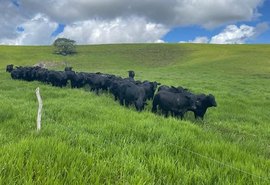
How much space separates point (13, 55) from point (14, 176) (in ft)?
256

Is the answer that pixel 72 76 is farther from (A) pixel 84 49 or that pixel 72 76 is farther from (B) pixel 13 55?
(A) pixel 84 49

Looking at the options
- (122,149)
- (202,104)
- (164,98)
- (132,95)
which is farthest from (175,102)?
(122,149)

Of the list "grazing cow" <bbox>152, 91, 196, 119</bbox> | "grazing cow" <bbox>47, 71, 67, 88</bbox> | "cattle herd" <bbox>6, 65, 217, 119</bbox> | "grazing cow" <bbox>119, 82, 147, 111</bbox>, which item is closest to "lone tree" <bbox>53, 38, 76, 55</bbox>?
"grazing cow" <bbox>47, 71, 67, 88</bbox>

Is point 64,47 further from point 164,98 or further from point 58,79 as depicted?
point 164,98

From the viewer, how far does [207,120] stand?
14180 millimetres

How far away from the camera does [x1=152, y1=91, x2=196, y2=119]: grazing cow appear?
14.3 metres

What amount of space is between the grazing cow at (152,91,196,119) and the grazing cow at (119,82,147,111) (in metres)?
0.73

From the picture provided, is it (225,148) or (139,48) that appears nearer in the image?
(225,148)

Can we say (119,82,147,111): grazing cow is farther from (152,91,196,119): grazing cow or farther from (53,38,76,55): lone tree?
(53,38,76,55): lone tree

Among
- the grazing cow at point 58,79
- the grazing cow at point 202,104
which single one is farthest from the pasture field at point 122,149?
the grazing cow at point 58,79

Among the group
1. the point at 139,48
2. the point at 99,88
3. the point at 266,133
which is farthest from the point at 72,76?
the point at 139,48

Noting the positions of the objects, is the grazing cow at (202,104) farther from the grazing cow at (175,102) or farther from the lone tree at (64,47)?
the lone tree at (64,47)

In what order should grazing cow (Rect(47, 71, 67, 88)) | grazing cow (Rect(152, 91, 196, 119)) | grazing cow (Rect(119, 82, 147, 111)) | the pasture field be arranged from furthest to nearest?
grazing cow (Rect(47, 71, 67, 88)) → grazing cow (Rect(119, 82, 147, 111)) → grazing cow (Rect(152, 91, 196, 119)) → the pasture field

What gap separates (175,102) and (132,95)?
2.19m
